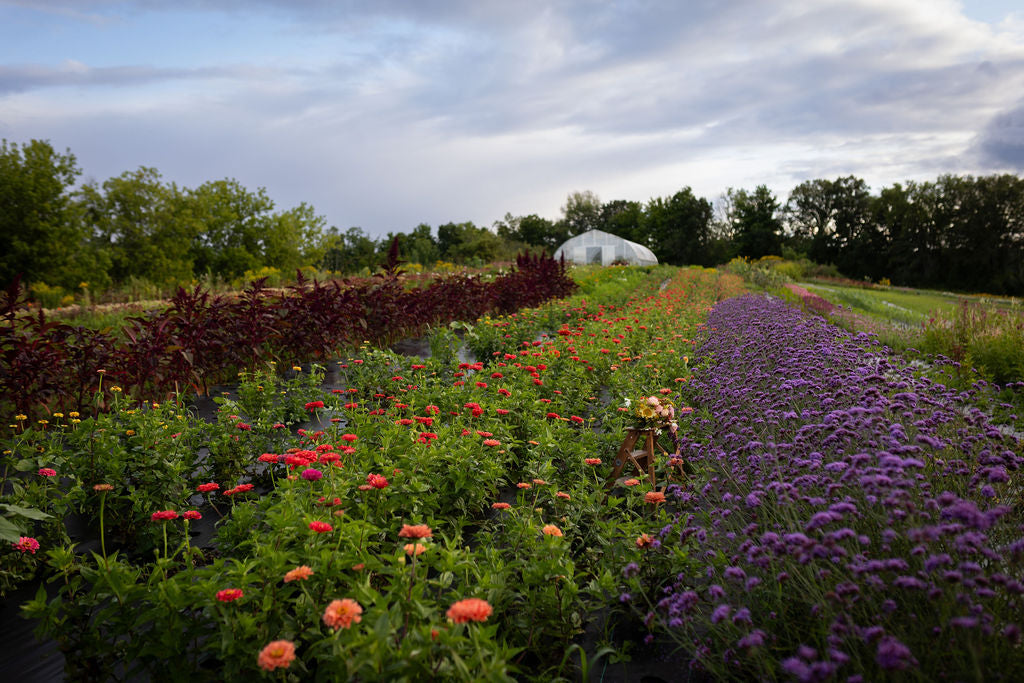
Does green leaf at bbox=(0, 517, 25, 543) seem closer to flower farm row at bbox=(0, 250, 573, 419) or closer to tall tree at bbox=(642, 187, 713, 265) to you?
flower farm row at bbox=(0, 250, 573, 419)

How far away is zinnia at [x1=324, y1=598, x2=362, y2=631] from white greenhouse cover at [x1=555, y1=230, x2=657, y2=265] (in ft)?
110

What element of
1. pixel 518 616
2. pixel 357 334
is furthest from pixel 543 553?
pixel 357 334

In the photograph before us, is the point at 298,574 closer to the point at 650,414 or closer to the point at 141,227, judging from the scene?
the point at 650,414

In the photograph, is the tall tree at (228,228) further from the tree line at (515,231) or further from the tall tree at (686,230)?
the tall tree at (686,230)

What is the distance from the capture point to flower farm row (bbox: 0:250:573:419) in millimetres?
3979

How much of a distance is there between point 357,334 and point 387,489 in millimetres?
5660

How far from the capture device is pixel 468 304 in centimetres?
995


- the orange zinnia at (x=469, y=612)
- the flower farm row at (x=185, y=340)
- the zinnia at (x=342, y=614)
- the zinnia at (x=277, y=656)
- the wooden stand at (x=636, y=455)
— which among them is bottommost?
the wooden stand at (x=636, y=455)

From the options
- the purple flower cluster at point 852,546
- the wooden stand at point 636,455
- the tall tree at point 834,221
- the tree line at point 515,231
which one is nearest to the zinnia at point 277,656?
the purple flower cluster at point 852,546

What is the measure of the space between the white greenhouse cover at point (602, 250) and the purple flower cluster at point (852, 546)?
1255 inches

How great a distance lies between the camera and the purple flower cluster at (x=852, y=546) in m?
1.21

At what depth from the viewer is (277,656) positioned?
3.96 ft

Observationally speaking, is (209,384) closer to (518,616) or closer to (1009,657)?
(518,616)

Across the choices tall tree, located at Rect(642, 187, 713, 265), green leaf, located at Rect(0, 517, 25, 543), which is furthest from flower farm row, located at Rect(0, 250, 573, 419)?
tall tree, located at Rect(642, 187, 713, 265)
